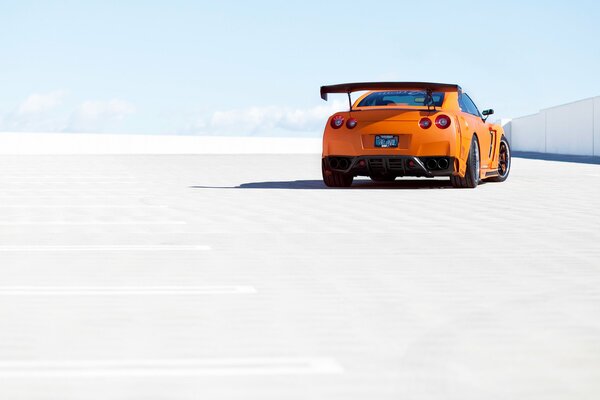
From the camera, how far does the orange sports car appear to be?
56.5ft

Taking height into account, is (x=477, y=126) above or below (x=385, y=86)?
below

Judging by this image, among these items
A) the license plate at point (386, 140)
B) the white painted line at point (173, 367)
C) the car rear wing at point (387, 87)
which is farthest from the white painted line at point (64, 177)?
the white painted line at point (173, 367)

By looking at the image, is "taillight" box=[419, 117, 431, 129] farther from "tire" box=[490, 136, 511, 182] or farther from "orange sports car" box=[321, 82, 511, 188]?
"tire" box=[490, 136, 511, 182]

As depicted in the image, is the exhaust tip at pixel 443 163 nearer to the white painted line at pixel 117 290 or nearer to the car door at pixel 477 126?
the car door at pixel 477 126

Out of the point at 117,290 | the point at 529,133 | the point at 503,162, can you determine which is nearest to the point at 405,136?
the point at 503,162

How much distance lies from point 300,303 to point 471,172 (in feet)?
37.5

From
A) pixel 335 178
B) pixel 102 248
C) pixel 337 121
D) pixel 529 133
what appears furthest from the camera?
pixel 529 133

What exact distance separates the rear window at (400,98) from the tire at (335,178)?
1033mm

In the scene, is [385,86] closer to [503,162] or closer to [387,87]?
[387,87]

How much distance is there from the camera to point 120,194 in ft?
57.0

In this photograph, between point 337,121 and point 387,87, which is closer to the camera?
point 387,87

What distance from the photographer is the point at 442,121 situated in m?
17.3

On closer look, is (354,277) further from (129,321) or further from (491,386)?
(491,386)

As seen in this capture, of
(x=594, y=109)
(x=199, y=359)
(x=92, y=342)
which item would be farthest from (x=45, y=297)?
(x=594, y=109)
